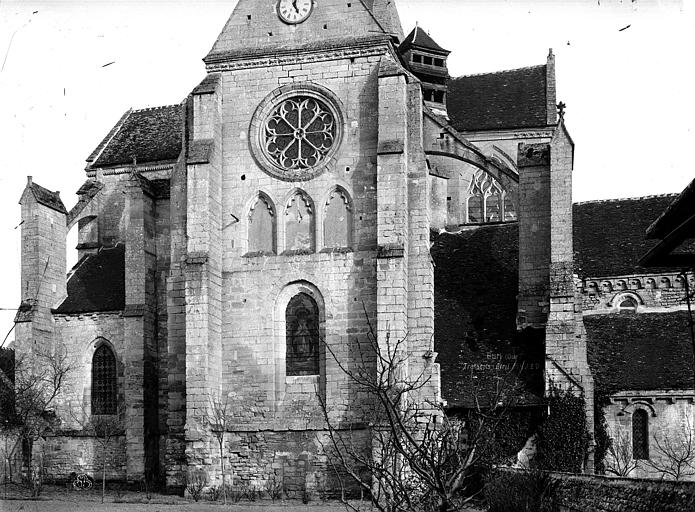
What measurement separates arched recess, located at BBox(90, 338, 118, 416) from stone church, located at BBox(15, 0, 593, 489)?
Answer: 20cm

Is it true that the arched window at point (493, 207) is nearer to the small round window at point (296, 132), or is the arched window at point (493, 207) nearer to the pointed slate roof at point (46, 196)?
the small round window at point (296, 132)

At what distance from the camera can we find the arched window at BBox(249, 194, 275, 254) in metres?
32.9

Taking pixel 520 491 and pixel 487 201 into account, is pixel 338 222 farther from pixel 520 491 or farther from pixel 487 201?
pixel 487 201

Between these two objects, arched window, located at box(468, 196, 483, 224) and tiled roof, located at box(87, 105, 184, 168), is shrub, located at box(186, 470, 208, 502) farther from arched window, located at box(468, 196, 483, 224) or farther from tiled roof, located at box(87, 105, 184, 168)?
arched window, located at box(468, 196, 483, 224)

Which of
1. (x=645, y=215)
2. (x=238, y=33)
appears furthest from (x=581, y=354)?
(x=238, y=33)

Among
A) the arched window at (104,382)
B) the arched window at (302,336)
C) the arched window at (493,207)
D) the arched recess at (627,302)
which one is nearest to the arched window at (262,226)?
the arched window at (302,336)

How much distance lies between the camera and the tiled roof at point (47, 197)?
3778 cm

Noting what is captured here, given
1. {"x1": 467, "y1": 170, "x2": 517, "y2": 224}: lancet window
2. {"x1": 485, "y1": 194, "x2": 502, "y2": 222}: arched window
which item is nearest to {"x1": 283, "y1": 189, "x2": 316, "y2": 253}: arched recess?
{"x1": 467, "y1": 170, "x2": 517, "y2": 224}: lancet window

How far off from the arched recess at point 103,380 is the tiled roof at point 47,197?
502 centimetres

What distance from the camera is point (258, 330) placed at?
32.2m

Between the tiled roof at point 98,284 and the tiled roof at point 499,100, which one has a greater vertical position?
the tiled roof at point 499,100

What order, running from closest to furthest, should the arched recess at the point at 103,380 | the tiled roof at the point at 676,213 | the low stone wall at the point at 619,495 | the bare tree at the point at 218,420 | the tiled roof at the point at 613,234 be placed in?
the tiled roof at the point at 676,213
the low stone wall at the point at 619,495
the bare tree at the point at 218,420
the tiled roof at the point at 613,234
the arched recess at the point at 103,380

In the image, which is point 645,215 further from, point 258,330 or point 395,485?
point 395,485

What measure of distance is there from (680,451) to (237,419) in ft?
41.1
